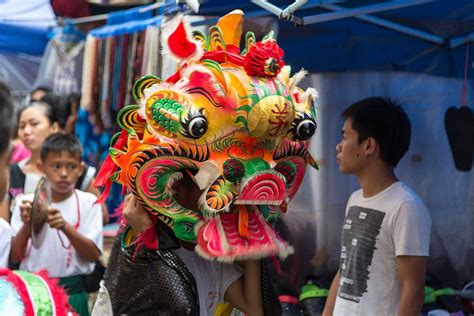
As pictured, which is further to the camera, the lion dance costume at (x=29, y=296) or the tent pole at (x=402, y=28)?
the tent pole at (x=402, y=28)

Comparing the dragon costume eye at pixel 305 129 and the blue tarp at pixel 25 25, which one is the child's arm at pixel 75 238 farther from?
the blue tarp at pixel 25 25

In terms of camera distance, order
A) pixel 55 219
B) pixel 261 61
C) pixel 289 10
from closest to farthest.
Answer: pixel 261 61 < pixel 289 10 < pixel 55 219

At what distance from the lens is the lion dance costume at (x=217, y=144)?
9.47 ft

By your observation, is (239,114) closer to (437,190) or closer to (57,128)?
(437,190)

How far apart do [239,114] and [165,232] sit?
19.8 inches

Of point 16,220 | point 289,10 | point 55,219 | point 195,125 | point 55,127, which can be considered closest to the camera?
point 195,125

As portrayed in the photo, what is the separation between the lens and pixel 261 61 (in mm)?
2943

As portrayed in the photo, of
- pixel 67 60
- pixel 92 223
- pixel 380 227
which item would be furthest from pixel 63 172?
pixel 67 60

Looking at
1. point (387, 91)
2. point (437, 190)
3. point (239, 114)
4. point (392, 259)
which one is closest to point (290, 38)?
point (387, 91)

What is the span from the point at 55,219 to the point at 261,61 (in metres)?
1.98

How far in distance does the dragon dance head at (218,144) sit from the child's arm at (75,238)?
1607 mm

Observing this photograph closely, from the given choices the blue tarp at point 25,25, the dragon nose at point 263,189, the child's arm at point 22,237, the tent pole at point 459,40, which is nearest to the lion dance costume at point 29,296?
the dragon nose at point 263,189

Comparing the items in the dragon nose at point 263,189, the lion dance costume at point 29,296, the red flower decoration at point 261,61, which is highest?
the red flower decoration at point 261,61

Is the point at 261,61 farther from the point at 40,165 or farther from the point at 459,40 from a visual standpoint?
the point at 40,165
